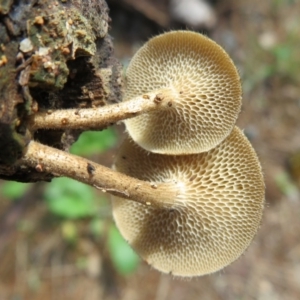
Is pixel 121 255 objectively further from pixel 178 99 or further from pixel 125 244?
pixel 178 99

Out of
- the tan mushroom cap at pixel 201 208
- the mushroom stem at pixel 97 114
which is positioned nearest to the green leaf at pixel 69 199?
the tan mushroom cap at pixel 201 208

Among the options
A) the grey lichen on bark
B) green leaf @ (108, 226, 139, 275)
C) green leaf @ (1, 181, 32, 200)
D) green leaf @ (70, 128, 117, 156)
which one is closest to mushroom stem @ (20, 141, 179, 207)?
the grey lichen on bark

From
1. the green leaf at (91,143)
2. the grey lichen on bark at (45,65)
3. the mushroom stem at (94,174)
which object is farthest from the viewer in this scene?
the green leaf at (91,143)

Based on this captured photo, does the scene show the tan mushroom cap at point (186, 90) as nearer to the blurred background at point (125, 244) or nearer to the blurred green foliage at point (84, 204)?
the blurred background at point (125, 244)

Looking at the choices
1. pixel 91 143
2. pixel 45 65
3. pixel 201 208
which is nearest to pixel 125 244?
pixel 91 143

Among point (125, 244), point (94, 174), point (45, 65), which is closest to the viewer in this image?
point (45, 65)

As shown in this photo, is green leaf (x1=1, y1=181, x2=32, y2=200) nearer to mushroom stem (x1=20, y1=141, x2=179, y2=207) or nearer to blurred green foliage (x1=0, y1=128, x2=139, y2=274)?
blurred green foliage (x1=0, y1=128, x2=139, y2=274)

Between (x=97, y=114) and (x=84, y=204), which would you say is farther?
(x=84, y=204)
